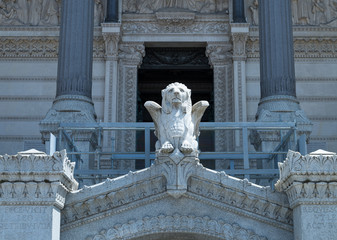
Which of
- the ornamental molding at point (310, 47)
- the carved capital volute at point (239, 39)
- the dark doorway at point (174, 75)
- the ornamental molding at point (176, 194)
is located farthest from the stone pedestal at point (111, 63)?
the ornamental molding at point (176, 194)

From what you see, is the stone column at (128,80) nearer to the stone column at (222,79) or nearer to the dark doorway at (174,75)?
the dark doorway at (174,75)

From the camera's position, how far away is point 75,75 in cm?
1755

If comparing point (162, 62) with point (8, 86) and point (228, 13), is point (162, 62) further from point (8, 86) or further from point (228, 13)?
point (8, 86)

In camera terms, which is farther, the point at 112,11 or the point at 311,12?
the point at 311,12

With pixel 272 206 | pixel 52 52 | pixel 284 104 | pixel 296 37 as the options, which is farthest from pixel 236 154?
pixel 52 52

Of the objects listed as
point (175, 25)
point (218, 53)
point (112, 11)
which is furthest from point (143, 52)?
point (218, 53)

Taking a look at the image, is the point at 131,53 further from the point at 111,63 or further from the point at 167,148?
the point at 167,148

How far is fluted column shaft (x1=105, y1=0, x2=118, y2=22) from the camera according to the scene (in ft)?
73.8

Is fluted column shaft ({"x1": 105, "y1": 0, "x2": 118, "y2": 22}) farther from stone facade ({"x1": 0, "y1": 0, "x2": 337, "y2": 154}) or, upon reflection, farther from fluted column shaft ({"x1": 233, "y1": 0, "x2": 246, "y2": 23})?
fluted column shaft ({"x1": 233, "y1": 0, "x2": 246, "y2": 23})

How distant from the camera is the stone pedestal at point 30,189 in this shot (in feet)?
33.0

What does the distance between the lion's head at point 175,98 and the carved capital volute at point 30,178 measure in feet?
7.19

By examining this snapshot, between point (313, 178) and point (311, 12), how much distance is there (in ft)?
47.3

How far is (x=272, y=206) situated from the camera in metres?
10.5

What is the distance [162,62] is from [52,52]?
4932mm
